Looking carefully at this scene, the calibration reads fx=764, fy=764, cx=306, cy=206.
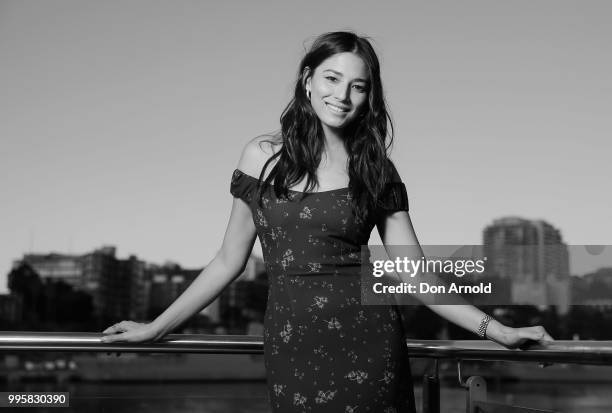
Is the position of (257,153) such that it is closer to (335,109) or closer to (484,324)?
(335,109)

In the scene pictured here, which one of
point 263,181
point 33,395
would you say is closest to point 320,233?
point 263,181

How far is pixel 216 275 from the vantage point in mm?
2295

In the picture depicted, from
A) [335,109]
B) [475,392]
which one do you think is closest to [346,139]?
[335,109]

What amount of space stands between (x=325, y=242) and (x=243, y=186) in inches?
12.8

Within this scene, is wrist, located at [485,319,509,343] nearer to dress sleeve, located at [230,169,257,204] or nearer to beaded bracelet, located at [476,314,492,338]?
beaded bracelet, located at [476,314,492,338]

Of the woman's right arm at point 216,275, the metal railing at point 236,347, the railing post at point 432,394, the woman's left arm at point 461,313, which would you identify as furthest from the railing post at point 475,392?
the woman's right arm at point 216,275

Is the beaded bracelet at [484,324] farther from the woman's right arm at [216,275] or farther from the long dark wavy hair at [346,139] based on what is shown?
the woman's right arm at [216,275]

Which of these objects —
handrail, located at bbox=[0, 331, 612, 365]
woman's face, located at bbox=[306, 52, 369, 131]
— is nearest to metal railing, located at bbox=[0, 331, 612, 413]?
handrail, located at bbox=[0, 331, 612, 365]

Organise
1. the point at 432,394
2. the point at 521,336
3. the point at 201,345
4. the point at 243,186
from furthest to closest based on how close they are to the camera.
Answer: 1. the point at 432,394
2. the point at 201,345
3. the point at 243,186
4. the point at 521,336

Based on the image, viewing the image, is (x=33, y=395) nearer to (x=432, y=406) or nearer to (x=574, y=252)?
(x=432, y=406)

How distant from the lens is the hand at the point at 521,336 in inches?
82.9

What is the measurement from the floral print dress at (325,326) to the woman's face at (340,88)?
0.86 feet

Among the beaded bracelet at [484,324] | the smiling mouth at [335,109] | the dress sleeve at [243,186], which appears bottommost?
the beaded bracelet at [484,324]

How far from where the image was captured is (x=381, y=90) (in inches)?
88.5
